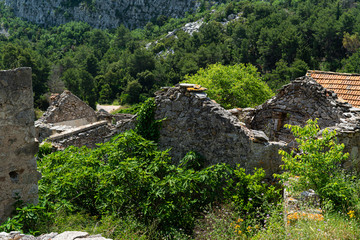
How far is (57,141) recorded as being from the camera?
10828 millimetres

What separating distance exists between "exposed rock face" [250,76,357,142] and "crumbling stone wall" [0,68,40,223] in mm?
6707

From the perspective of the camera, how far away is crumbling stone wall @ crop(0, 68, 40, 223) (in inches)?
179

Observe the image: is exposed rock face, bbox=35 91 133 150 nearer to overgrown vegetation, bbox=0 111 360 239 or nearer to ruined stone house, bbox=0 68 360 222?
ruined stone house, bbox=0 68 360 222

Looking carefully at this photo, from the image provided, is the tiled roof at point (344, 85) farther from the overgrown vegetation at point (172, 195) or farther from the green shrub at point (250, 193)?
the green shrub at point (250, 193)

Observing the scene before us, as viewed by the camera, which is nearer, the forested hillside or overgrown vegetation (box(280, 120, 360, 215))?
overgrown vegetation (box(280, 120, 360, 215))

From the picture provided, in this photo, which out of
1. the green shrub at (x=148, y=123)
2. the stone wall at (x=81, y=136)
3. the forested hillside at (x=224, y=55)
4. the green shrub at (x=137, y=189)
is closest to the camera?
the green shrub at (x=137, y=189)

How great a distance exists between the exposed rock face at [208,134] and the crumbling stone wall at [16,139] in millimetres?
3364

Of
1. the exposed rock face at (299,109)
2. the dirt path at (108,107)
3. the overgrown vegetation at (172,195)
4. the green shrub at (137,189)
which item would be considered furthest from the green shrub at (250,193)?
the dirt path at (108,107)

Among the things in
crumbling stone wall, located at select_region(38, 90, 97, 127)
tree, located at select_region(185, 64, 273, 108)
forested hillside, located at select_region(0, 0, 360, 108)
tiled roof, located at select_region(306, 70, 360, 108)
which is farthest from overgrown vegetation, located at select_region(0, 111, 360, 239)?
forested hillside, located at select_region(0, 0, 360, 108)

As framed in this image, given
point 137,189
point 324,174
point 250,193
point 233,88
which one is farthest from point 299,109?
point 233,88

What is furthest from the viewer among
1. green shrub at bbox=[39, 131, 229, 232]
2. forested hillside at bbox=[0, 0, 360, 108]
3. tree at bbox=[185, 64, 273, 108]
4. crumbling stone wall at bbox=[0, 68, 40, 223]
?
forested hillside at bbox=[0, 0, 360, 108]

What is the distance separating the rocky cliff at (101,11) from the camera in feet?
322

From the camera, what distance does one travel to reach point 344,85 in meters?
11.4

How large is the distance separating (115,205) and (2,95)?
2605mm
